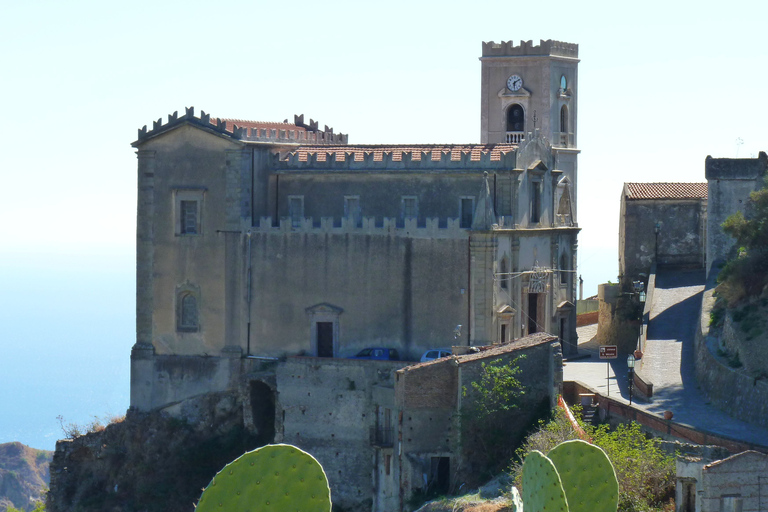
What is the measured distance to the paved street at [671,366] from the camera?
3409cm

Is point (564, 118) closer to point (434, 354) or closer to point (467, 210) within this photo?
point (467, 210)

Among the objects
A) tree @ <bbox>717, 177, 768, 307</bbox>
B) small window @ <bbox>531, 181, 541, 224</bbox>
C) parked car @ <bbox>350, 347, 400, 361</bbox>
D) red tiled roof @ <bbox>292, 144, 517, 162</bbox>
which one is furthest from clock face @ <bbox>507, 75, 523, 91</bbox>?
parked car @ <bbox>350, 347, 400, 361</bbox>

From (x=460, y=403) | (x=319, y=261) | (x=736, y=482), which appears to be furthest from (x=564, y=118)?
(x=736, y=482)

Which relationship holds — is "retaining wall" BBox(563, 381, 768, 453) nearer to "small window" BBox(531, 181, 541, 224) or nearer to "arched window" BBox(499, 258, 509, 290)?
"arched window" BBox(499, 258, 509, 290)

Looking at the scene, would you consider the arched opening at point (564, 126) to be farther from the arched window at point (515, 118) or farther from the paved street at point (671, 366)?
the paved street at point (671, 366)

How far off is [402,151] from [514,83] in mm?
14142

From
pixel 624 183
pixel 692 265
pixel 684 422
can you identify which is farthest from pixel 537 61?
pixel 684 422

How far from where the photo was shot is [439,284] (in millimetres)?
42531

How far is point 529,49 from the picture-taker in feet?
188

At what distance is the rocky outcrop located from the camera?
43812mm

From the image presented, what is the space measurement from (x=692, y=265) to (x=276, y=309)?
18304 mm

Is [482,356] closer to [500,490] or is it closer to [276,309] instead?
[500,490]

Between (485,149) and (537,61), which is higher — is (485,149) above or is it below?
below

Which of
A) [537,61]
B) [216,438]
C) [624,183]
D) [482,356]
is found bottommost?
[216,438]
